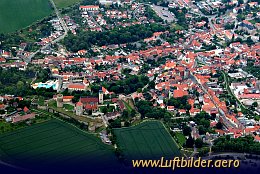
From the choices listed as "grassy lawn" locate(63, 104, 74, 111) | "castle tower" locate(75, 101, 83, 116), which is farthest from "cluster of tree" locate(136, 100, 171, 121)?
"grassy lawn" locate(63, 104, 74, 111)

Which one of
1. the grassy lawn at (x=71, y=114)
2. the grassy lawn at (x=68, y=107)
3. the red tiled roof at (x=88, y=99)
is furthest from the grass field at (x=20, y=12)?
the red tiled roof at (x=88, y=99)

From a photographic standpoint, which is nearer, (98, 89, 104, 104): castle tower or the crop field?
the crop field

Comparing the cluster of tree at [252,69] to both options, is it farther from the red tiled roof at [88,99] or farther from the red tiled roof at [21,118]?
the red tiled roof at [21,118]

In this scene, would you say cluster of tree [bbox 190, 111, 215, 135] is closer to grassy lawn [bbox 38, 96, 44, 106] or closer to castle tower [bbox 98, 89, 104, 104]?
castle tower [bbox 98, 89, 104, 104]

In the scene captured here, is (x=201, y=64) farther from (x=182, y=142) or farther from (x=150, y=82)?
(x=182, y=142)

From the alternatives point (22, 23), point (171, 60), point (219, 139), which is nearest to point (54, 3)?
point (22, 23)
